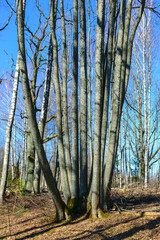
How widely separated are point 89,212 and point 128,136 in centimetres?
1312

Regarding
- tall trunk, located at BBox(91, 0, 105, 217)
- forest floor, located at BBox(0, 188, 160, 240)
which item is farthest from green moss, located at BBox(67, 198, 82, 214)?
tall trunk, located at BBox(91, 0, 105, 217)

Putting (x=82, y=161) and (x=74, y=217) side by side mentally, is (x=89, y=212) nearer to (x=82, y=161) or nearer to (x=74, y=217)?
(x=74, y=217)

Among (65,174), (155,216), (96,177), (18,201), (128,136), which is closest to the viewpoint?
(155,216)

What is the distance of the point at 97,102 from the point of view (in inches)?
188

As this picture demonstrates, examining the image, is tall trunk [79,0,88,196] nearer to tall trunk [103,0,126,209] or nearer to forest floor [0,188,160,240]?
tall trunk [103,0,126,209]

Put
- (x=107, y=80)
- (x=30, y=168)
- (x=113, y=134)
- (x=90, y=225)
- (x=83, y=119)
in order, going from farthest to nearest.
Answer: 1. (x=30, y=168)
2. (x=83, y=119)
3. (x=107, y=80)
4. (x=113, y=134)
5. (x=90, y=225)

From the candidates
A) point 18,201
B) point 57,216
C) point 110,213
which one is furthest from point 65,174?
point 18,201

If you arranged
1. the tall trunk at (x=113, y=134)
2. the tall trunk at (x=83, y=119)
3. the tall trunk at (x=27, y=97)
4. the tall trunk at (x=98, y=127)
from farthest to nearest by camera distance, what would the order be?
the tall trunk at (x=83, y=119), the tall trunk at (x=113, y=134), the tall trunk at (x=98, y=127), the tall trunk at (x=27, y=97)

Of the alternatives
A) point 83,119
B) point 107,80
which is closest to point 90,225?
point 83,119

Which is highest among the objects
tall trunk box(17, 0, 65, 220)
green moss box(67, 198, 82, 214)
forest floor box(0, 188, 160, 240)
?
tall trunk box(17, 0, 65, 220)

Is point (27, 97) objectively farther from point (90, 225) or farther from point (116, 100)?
point (90, 225)

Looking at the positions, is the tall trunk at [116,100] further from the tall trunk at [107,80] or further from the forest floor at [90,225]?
the forest floor at [90,225]

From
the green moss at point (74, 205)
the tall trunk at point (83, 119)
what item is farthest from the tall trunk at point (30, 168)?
the tall trunk at point (83, 119)

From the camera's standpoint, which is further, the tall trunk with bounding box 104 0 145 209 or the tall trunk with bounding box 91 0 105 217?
the tall trunk with bounding box 104 0 145 209
